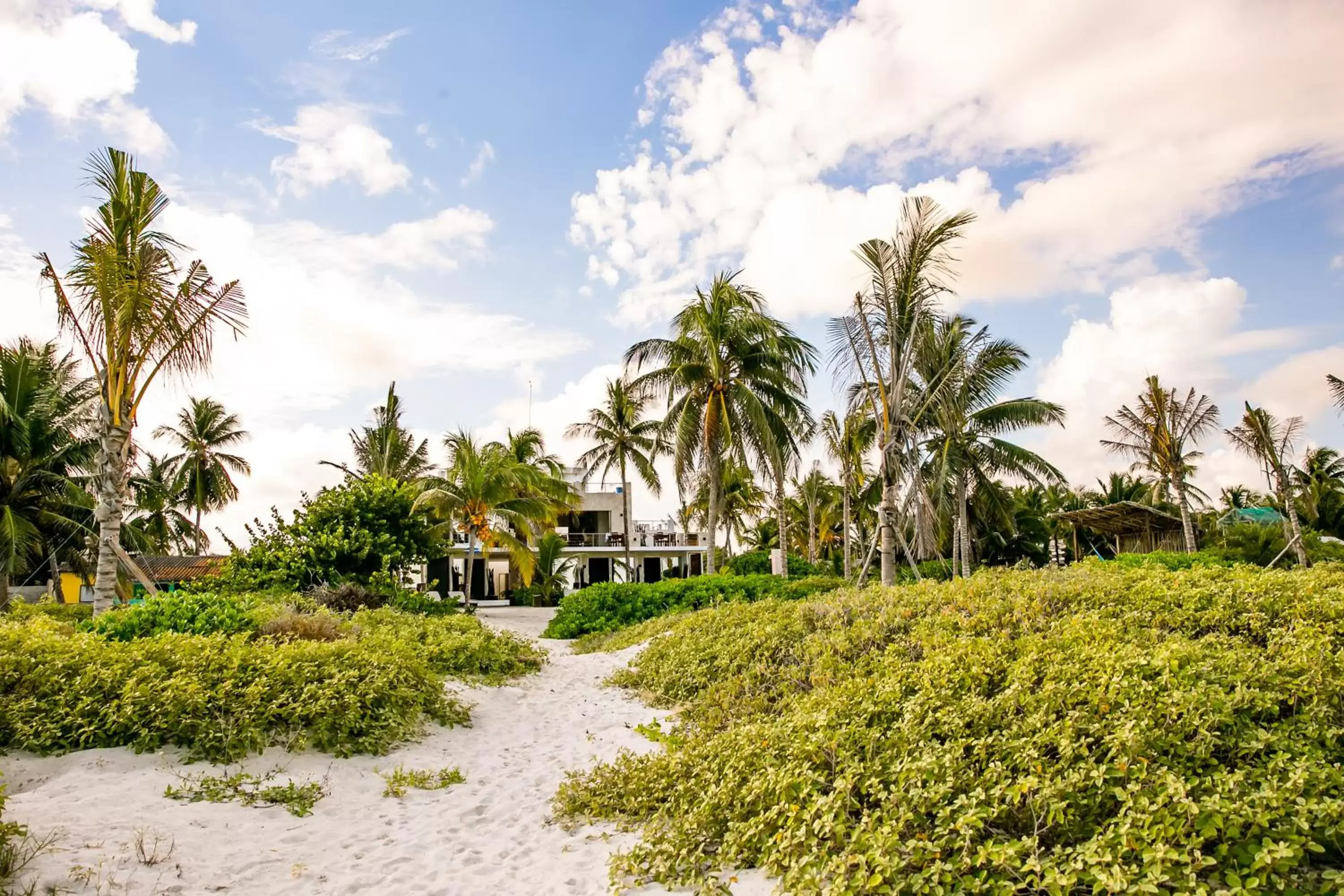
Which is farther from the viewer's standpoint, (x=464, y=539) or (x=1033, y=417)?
(x=464, y=539)

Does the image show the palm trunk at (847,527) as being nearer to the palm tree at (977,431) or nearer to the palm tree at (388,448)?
the palm tree at (977,431)

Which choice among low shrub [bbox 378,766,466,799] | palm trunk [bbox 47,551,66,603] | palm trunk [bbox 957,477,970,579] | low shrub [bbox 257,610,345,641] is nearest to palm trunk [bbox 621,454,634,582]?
palm trunk [bbox 957,477,970,579]

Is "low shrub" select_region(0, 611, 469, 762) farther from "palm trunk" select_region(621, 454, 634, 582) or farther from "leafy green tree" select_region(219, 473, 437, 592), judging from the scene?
"palm trunk" select_region(621, 454, 634, 582)

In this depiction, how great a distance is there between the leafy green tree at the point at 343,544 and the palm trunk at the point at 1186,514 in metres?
22.5

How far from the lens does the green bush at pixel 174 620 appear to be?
9.22m

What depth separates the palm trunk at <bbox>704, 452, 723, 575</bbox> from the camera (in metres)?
22.3

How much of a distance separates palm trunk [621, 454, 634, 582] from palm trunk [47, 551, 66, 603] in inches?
714

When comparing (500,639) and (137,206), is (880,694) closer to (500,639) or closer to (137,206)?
(500,639)

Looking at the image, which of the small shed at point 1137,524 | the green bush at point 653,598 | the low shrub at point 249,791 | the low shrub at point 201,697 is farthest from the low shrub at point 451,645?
the small shed at point 1137,524

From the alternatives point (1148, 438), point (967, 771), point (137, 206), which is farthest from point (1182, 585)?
point (1148, 438)

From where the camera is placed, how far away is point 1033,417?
2252 centimetres

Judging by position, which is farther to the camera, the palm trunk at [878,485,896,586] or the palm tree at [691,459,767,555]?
the palm tree at [691,459,767,555]

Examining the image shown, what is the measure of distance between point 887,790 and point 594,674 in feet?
26.1

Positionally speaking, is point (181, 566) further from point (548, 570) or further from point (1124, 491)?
point (1124, 491)
